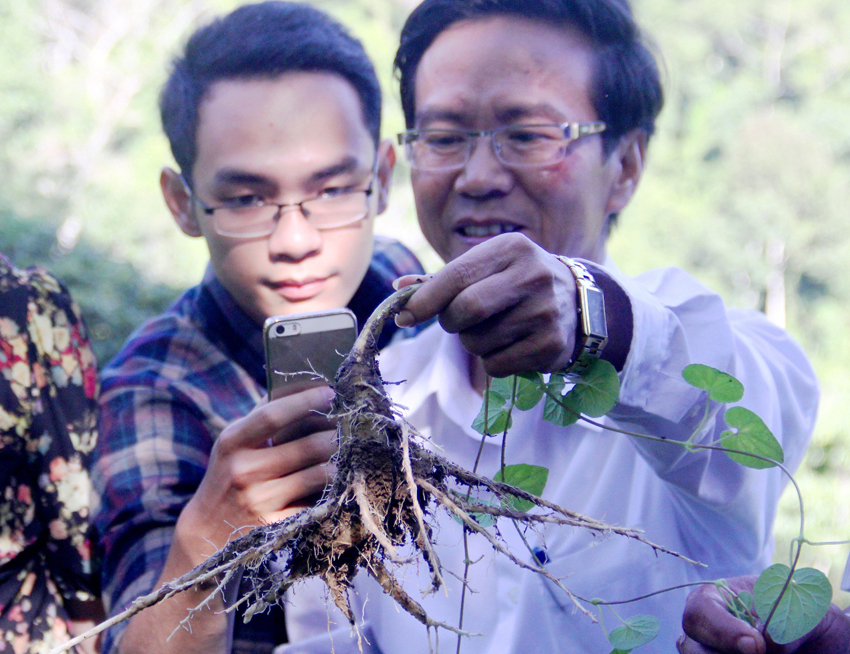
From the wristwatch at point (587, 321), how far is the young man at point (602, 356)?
0.06 m

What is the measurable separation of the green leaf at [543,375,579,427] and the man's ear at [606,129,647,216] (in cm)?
84

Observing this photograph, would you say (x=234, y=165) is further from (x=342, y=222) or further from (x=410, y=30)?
(x=410, y=30)

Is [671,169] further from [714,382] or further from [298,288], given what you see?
[714,382]

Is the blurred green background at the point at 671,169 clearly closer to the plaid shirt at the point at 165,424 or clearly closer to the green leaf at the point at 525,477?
the plaid shirt at the point at 165,424

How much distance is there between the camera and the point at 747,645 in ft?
3.52

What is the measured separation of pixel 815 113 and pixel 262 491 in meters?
30.1

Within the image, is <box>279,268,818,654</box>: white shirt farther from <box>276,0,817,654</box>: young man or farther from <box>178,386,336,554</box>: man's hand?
<box>178,386,336,554</box>: man's hand

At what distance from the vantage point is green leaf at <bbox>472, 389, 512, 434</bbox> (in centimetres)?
117

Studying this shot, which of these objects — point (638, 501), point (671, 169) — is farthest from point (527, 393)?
point (671, 169)

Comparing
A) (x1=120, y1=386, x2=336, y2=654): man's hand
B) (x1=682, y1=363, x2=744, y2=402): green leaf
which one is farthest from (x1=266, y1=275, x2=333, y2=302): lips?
(x1=682, y1=363, x2=744, y2=402): green leaf

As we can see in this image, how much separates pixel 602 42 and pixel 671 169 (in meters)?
26.7

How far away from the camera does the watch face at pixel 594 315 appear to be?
3.55 feet

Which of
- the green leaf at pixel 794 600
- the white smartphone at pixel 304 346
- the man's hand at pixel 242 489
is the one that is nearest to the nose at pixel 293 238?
the white smartphone at pixel 304 346

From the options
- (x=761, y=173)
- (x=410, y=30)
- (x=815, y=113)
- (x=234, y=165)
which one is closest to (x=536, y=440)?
(x=234, y=165)
